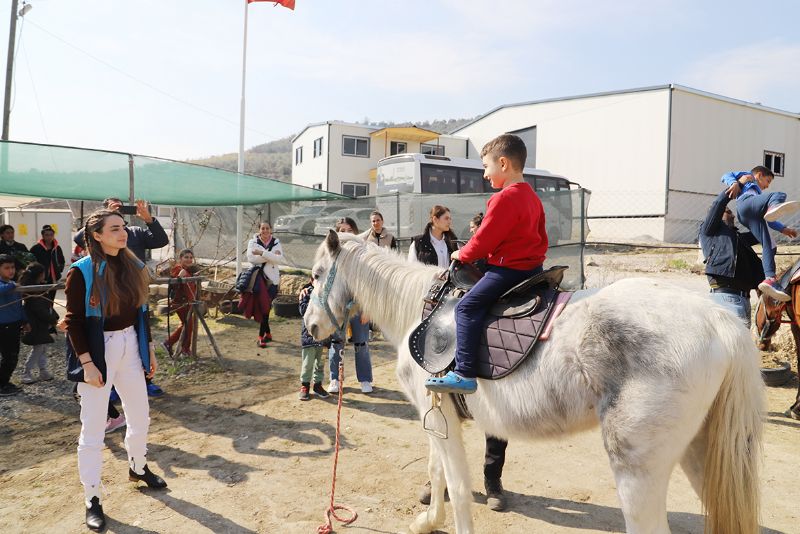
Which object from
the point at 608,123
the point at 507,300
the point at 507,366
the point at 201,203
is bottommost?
the point at 507,366

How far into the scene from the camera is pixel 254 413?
5074mm

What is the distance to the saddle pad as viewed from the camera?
2.48m

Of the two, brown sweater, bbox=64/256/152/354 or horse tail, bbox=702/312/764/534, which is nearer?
horse tail, bbox=702/312/764/534

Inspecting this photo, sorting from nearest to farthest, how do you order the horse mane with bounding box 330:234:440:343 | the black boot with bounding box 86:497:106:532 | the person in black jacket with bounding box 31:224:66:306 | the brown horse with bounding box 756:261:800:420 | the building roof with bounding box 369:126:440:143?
the black boot with bounding box 86:497:106:532 < the horse mane with bounding box 330:234:440:343 < the brown horse with bounding box 756:261:800:420 < the person in black jacket with bounding box 31:224:66:306 < the building roof with bounding box 369:126:440:143

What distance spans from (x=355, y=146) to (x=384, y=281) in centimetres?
2574

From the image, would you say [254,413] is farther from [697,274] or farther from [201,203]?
[697,274]

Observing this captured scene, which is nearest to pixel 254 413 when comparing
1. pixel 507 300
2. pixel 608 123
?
pixel 507 300

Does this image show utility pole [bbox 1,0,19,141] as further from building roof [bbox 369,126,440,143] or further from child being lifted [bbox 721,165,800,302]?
child being lifted [bbox 721,165,800,302]

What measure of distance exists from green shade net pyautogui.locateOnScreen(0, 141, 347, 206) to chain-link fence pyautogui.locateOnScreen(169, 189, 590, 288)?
83.3 inches

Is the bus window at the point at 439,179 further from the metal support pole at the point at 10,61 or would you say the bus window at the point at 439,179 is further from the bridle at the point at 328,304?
the bridle at the point at 328,304

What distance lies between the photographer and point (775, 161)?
23062mm

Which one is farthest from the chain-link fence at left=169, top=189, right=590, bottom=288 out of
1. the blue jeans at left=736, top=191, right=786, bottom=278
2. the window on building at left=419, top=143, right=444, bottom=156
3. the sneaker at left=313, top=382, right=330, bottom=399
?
the window on building at left=419, top=143, right=444, bottom=156

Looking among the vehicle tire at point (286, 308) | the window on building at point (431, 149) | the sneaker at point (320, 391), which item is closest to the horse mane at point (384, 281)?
the sneaker at point (320, 391)

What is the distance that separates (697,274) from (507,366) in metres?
11.9
